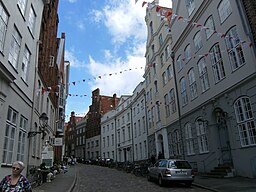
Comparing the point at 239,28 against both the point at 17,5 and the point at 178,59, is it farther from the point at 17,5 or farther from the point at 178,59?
the point at 17,5

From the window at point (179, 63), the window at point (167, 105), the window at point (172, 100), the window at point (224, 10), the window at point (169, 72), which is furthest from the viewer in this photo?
the window at point (167, 105)

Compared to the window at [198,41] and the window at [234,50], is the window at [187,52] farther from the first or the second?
the window at [234,50]

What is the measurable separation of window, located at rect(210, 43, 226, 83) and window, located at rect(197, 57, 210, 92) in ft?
3.72

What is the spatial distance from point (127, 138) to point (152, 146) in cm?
1344

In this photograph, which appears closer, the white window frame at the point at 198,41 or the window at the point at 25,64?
the window at the point at 25,64

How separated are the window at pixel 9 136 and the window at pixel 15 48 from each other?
2342 mm

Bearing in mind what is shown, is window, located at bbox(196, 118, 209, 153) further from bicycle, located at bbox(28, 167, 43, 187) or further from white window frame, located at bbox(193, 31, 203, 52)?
bicycle, located at bbox(28, 167, 43, 187)

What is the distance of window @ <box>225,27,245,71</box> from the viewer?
14.4m

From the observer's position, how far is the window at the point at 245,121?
13523 millimetres

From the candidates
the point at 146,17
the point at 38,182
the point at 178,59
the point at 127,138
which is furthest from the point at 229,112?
the point at 127,138

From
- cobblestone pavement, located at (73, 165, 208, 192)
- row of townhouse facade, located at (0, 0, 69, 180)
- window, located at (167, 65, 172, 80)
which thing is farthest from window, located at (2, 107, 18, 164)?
window, located at (167, 65, 172, 80)

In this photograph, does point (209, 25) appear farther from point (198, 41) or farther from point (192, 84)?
point (192, 84)

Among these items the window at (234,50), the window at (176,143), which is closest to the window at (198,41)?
the window at (234,50)

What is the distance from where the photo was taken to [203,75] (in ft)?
61.9
